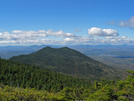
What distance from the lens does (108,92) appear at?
3441cm

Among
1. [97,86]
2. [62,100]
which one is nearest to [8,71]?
[97,86]

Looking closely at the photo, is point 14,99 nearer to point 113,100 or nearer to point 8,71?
point 113,100

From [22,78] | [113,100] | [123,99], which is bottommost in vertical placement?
[22,78]

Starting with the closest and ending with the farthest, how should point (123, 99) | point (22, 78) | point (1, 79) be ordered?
point (123, 99) < point (1, 79) < point (22, 78)

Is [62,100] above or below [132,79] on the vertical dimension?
below

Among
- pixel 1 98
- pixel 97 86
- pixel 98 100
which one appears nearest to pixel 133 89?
pixel 98 100

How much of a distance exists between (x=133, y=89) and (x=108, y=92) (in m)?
7.00

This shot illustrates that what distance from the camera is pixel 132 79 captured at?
36.3m

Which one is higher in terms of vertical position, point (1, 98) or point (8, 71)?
point (1, 98)

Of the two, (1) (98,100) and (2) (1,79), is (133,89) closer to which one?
(1) (98,100)

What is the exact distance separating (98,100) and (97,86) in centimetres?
4093

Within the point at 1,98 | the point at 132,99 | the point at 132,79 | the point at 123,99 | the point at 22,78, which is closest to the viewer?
the point at 1,98

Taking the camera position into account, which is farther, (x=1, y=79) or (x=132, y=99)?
(x=1, y=79)

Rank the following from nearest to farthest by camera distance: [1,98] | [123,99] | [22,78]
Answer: [1,98], [123,99], [22,78]
